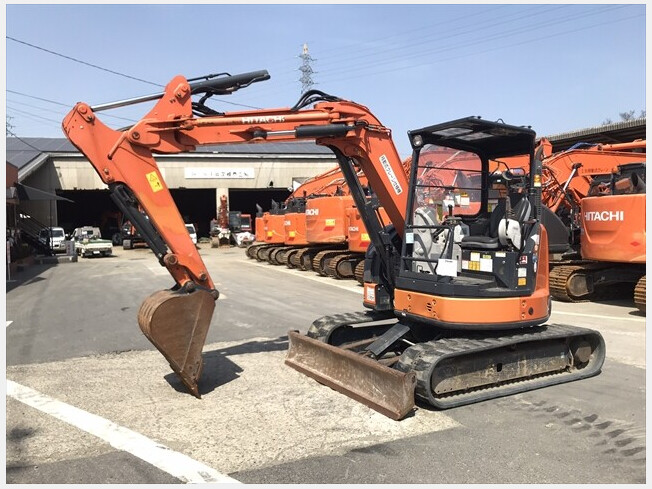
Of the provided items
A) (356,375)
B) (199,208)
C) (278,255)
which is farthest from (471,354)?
(199,208)

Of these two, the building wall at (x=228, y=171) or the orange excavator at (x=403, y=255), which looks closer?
the orange excavator at (x=403, y=255)

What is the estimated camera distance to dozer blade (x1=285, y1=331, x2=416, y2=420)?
505 centimetres

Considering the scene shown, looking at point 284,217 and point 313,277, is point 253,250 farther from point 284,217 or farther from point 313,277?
point 313,277

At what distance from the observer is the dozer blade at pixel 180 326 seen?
220 inches

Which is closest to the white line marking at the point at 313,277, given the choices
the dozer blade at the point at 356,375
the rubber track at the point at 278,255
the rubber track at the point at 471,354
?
the rubber track at the point at 278,255

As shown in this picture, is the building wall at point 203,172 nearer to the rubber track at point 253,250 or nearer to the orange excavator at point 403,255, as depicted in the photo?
the rubber track at point 253,250

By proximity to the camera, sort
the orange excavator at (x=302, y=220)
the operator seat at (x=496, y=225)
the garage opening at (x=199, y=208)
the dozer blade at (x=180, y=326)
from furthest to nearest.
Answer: the garage opening at (x=199, y=208)
the orange excavator at (x=302, y=220)
the operator seat at (x=496, y=225)
the dozer blade at (x=180, y=326)

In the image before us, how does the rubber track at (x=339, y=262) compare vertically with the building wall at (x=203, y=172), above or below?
below

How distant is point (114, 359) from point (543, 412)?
5385mm

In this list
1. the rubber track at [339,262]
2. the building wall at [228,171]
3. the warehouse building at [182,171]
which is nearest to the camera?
the rubber track at [339,262]

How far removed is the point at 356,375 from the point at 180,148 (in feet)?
10.0

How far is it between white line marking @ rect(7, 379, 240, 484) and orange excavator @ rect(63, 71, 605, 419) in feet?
3.04

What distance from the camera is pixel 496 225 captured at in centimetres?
634

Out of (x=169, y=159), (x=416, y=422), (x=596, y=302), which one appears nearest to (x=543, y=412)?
(x=416, y=422)
